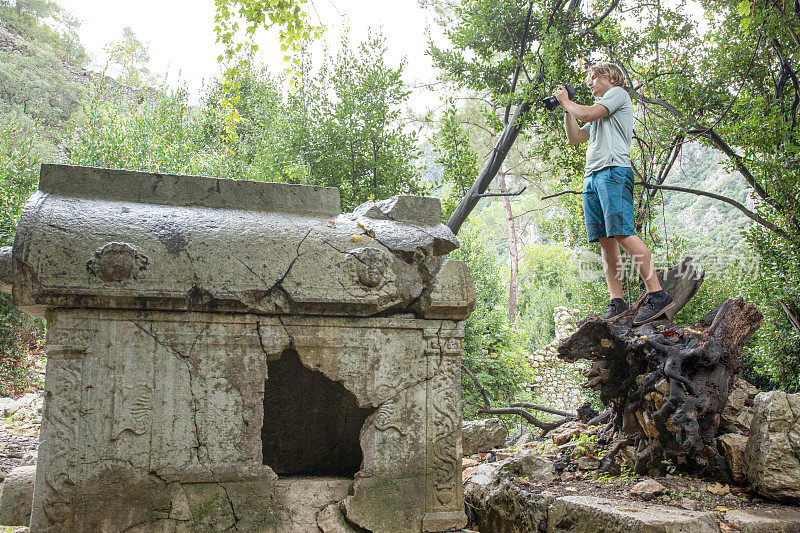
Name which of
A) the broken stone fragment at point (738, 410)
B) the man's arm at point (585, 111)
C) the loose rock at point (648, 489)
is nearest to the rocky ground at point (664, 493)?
the loose rock at point (648, 489)

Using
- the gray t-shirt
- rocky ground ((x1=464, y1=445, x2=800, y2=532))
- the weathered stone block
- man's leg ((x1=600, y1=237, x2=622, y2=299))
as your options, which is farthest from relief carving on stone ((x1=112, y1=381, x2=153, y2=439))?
the gray t-shirt

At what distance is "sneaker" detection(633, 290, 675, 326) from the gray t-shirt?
951 mm

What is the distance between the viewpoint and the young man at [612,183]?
3.98 metres

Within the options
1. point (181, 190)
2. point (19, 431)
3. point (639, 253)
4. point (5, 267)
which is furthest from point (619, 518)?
point (19, 431)

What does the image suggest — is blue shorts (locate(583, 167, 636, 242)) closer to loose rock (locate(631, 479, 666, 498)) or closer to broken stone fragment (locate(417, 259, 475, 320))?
broken stone fragment (locate(417, 259, 475, 320))

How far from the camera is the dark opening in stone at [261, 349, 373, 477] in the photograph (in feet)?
13.3

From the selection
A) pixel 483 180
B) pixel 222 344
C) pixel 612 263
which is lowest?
pixel 222 344

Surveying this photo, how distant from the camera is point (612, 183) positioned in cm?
401

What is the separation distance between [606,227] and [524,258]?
19066 mm

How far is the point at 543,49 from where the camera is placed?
6527mm

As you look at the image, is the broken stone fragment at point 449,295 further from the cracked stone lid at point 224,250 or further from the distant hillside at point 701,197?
the distant hillside at point 701,197

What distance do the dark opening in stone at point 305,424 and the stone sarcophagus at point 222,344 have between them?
2.98ft

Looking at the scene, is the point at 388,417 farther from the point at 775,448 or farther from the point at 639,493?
the point at 775,448

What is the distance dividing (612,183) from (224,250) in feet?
8.45
